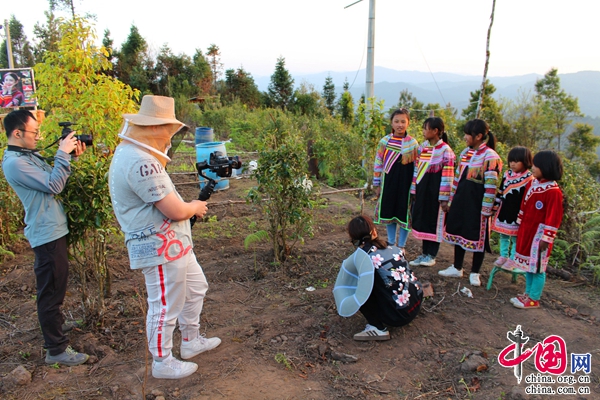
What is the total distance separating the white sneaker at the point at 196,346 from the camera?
9.32 ft

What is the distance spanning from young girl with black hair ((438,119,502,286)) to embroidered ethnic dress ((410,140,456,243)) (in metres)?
0.12

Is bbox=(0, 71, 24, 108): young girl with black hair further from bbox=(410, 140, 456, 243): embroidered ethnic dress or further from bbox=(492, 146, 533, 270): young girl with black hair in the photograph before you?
bbox=(492, 146, 533, 270): young girl with black hair

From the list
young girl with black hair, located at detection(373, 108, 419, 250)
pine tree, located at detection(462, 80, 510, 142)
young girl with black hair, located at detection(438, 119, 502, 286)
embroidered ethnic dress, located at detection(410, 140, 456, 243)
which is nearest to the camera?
young girl with black hair, located at detection(438, 119, 502, 286)

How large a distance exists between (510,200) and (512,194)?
61 millimetres

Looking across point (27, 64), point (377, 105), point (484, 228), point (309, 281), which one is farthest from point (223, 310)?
point (27, 64)

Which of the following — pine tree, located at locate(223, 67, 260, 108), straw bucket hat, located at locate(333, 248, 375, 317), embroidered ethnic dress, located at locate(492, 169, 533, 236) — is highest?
pine tree, located at locate(223, 67, 260, 108)

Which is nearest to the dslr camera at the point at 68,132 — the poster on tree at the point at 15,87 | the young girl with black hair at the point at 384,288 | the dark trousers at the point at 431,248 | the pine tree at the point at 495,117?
the young girl with black hair at the point at 384,288

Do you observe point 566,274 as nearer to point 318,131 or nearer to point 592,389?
point 592,389

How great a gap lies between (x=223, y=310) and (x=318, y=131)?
8.58 meters

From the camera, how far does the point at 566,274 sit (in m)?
4.32

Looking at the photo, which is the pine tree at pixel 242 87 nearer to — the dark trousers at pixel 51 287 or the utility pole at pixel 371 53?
the utility pole at pixel 371 53

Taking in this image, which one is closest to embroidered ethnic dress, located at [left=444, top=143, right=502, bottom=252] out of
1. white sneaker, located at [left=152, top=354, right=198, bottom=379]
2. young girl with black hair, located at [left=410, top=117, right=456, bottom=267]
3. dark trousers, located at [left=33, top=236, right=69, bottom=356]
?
young girl with black hair, located at [left=410, top=117, right=456, bottom=267]

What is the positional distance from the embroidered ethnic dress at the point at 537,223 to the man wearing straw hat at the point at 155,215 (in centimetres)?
278

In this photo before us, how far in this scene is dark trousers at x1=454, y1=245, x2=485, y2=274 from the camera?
3.96 metres
